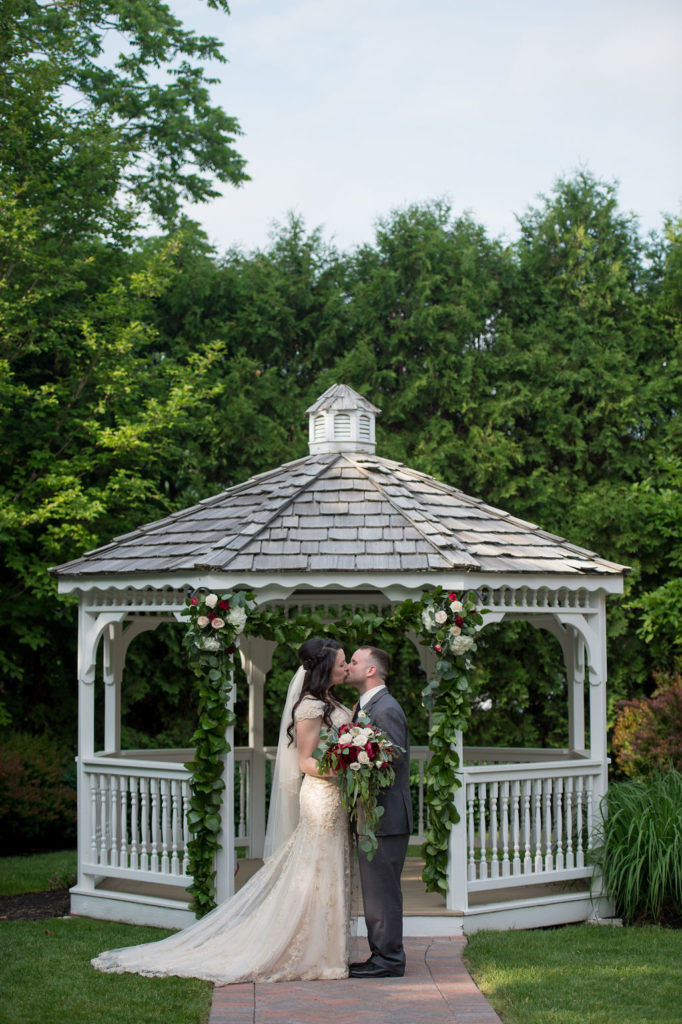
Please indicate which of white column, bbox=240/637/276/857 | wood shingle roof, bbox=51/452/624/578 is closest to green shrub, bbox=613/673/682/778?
wood shingle roof, bbox=51/452/624/578

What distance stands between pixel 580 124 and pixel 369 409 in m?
8.37

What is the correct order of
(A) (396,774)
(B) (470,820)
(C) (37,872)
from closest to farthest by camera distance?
(A) (396,774) < (B) (470,820) < (C) (37,872)

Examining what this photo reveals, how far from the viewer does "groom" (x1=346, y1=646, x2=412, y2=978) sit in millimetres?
6199

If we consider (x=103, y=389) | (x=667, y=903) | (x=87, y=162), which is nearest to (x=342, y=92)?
(x=87, y=162)

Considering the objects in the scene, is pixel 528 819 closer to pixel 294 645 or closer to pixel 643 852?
pixel 643 852

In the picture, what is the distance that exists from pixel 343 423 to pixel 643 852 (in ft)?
14.9

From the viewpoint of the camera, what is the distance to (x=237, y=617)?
302 inches

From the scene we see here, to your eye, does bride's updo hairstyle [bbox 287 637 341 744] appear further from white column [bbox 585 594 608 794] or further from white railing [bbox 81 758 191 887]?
white column [bbox 585 594 608 794]

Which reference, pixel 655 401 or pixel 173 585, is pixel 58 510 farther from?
pixel 655 401

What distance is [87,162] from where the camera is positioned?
12984mm

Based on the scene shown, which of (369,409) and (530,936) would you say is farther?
(369,409)

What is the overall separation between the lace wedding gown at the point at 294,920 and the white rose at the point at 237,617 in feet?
4.74

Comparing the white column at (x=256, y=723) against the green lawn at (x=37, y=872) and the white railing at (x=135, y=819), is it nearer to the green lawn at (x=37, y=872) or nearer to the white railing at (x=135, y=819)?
the white railing at (x=135, y=819)

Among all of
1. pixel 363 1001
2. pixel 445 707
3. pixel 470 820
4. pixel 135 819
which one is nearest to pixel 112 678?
pixel 135 819
